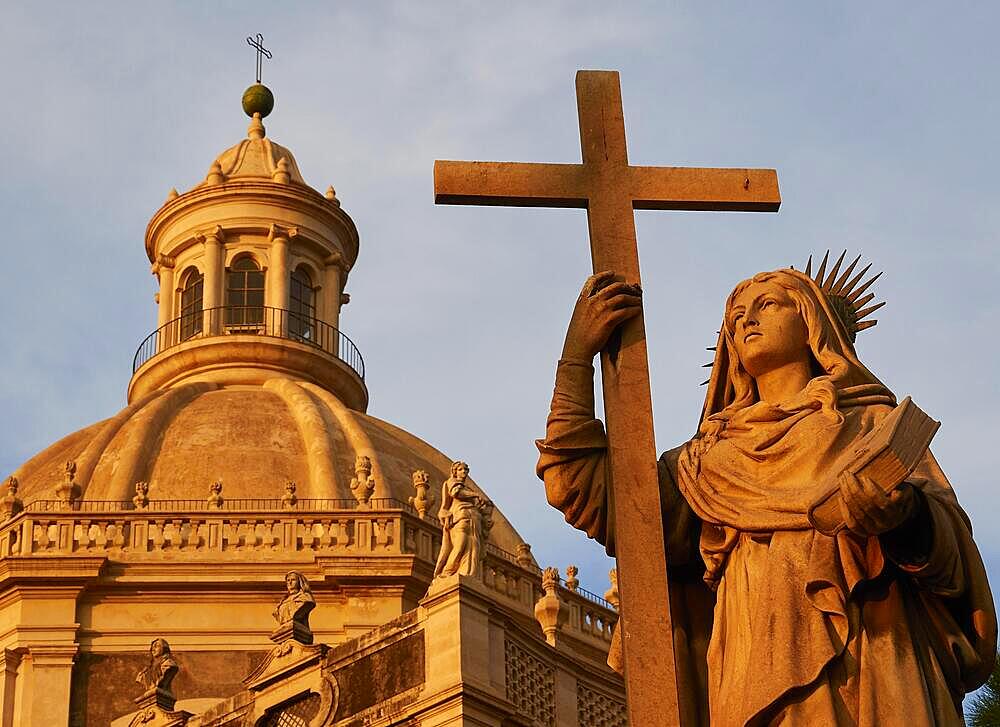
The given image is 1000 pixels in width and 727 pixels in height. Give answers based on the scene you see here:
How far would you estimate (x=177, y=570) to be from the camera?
34.5 metres

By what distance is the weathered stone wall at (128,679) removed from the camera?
110 feet

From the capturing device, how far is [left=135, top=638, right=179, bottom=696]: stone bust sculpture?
97.8 feet

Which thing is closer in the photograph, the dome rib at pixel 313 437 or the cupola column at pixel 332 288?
the dome rib at pixel 313 437

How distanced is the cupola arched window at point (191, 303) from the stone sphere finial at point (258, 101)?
8314 mm

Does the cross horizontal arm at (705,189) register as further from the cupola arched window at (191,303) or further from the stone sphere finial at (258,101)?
the stone sphere finial at (258,101)

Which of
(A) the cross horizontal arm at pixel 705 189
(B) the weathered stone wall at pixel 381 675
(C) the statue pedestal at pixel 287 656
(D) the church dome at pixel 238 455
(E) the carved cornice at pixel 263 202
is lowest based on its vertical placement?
(A) the cross horizontal arm at pixel 705 189

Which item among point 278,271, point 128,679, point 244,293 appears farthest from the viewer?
point 244,293

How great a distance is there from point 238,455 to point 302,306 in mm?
9017

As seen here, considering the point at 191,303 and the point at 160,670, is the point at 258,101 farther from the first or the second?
the point at 160,670

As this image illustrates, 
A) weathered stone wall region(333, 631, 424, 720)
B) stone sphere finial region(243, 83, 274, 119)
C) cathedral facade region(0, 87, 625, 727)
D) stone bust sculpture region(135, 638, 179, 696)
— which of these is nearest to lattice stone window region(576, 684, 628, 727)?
cathedral facade region(0, 87, 625, 727)

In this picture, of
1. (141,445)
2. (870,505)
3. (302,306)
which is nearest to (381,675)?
(141,445)

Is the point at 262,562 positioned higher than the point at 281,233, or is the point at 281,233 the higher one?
the point at 281,233

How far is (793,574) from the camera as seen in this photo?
20.8ft

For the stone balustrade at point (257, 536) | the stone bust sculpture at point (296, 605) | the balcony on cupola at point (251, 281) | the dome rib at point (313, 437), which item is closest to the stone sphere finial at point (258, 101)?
the balcony on cupola at point (251, 281)
